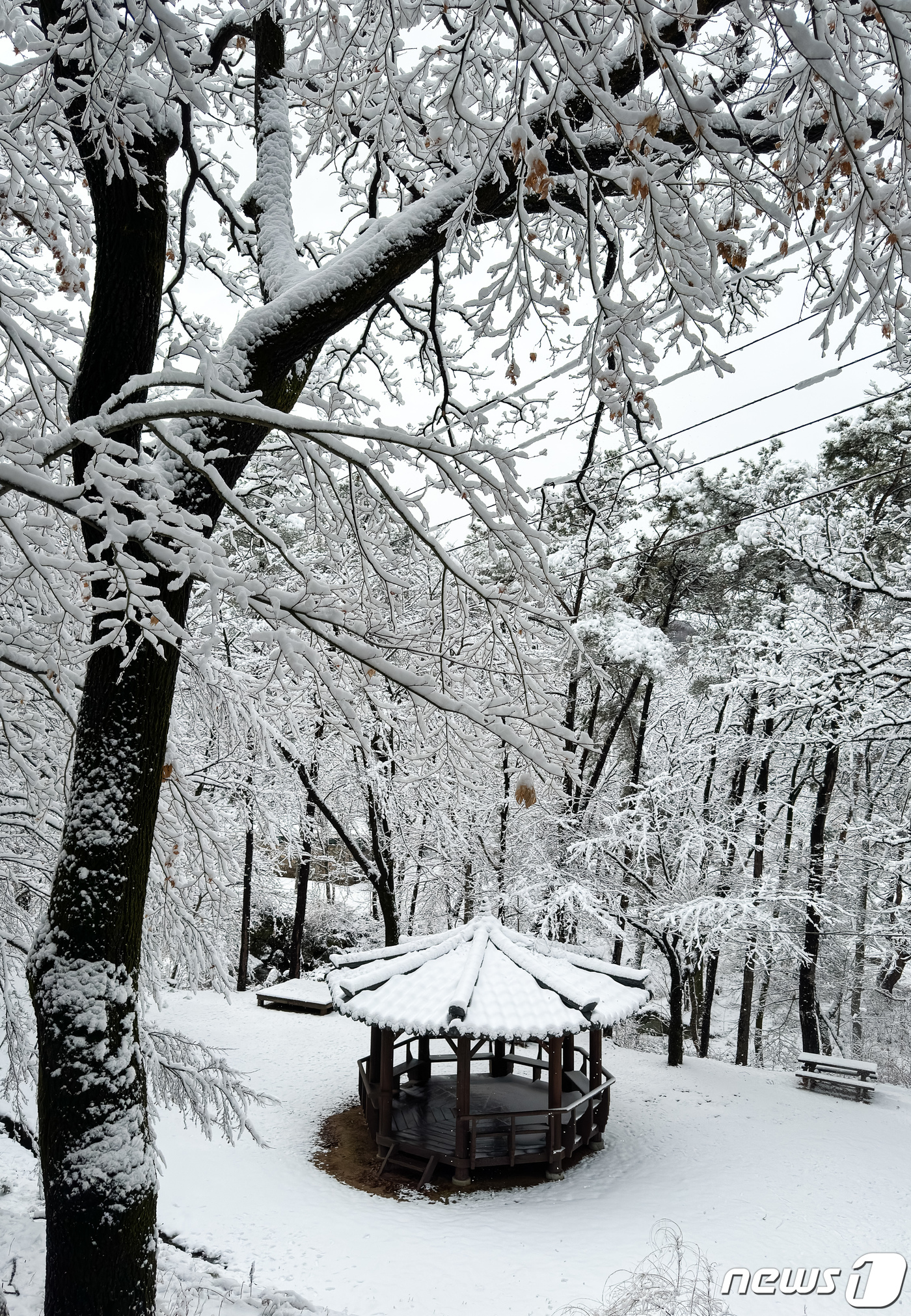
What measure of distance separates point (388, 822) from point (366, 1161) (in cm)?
678

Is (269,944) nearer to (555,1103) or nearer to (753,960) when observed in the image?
(753,960)

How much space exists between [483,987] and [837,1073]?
7715 mm

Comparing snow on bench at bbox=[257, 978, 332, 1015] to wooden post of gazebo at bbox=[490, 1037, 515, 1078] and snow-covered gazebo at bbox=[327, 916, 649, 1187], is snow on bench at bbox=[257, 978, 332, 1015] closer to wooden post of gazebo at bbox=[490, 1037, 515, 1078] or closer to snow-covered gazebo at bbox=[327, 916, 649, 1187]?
snow-covered gazebo at bbox=[327, 916, 649, 1187]

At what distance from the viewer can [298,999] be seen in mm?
16562

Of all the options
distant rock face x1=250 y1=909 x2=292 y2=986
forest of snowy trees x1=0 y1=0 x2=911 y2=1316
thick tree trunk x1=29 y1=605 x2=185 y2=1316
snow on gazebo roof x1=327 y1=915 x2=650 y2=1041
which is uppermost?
forest of snowy trees x1=0 y1=0 x2=911 y2=1316

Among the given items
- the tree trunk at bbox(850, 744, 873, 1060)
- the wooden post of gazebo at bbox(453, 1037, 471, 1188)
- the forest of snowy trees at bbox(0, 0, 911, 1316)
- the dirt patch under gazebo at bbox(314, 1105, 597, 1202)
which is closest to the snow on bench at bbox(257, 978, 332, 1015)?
the dirt patch under gazebo at bbox(314, 1105, 597, 1202)

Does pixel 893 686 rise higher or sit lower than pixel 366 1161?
higher

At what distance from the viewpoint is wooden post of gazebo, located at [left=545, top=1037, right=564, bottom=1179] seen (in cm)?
980

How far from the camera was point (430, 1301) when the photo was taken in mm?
6496

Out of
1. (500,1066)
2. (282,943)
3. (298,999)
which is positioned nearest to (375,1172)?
(500,1066)

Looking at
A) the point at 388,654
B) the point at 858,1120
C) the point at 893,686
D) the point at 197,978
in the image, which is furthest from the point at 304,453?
the point at 858,1120

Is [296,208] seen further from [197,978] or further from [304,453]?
[197,978]

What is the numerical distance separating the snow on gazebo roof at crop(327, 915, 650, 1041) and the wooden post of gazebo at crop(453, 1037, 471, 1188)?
1.51ft

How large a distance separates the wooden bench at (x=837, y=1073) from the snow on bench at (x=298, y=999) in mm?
8803
